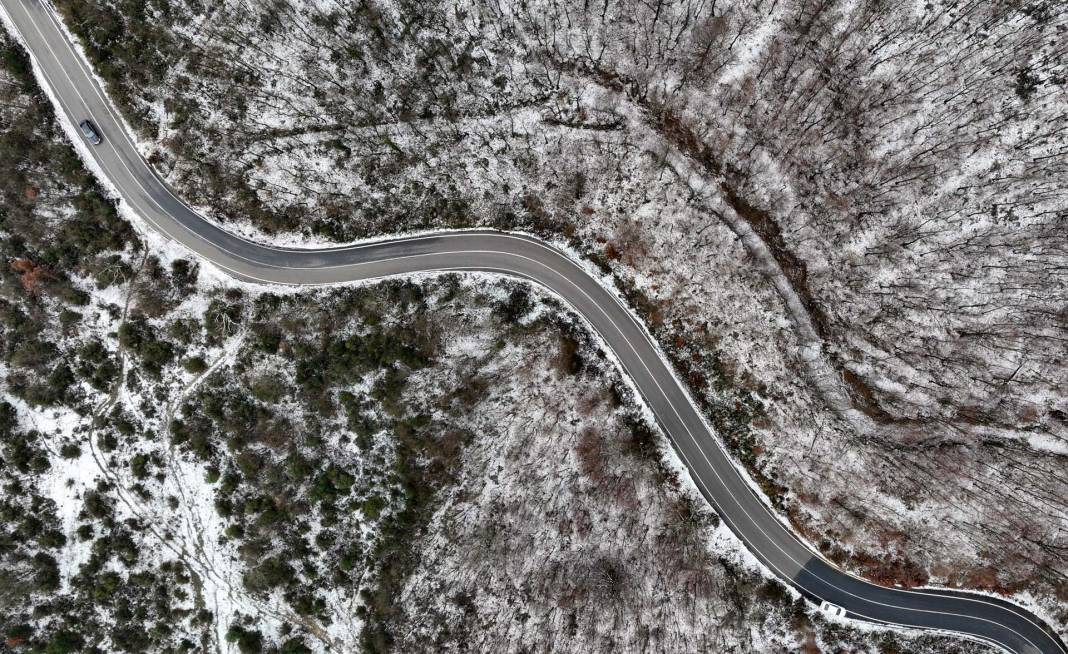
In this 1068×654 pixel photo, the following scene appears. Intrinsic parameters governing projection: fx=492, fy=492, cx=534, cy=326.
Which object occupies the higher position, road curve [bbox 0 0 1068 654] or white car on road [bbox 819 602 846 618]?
road curve [bbox 0 0 1068 654]

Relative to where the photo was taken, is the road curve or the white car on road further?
the white car on road

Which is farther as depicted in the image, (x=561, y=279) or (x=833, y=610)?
(x=561, y=279)

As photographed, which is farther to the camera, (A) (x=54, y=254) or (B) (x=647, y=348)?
(B) (x=647, y=348)

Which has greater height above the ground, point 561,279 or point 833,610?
point 561,279

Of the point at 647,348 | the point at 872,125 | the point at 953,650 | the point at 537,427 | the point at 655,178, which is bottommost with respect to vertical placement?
the point at 953,650

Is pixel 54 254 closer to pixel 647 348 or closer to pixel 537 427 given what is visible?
pixel 537 427

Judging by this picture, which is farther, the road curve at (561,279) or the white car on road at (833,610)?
the white car on road at (833,610)

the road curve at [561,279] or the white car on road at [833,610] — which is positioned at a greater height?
the road curve at [561,279]

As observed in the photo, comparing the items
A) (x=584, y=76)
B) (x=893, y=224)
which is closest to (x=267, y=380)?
(x=584, y=76)
